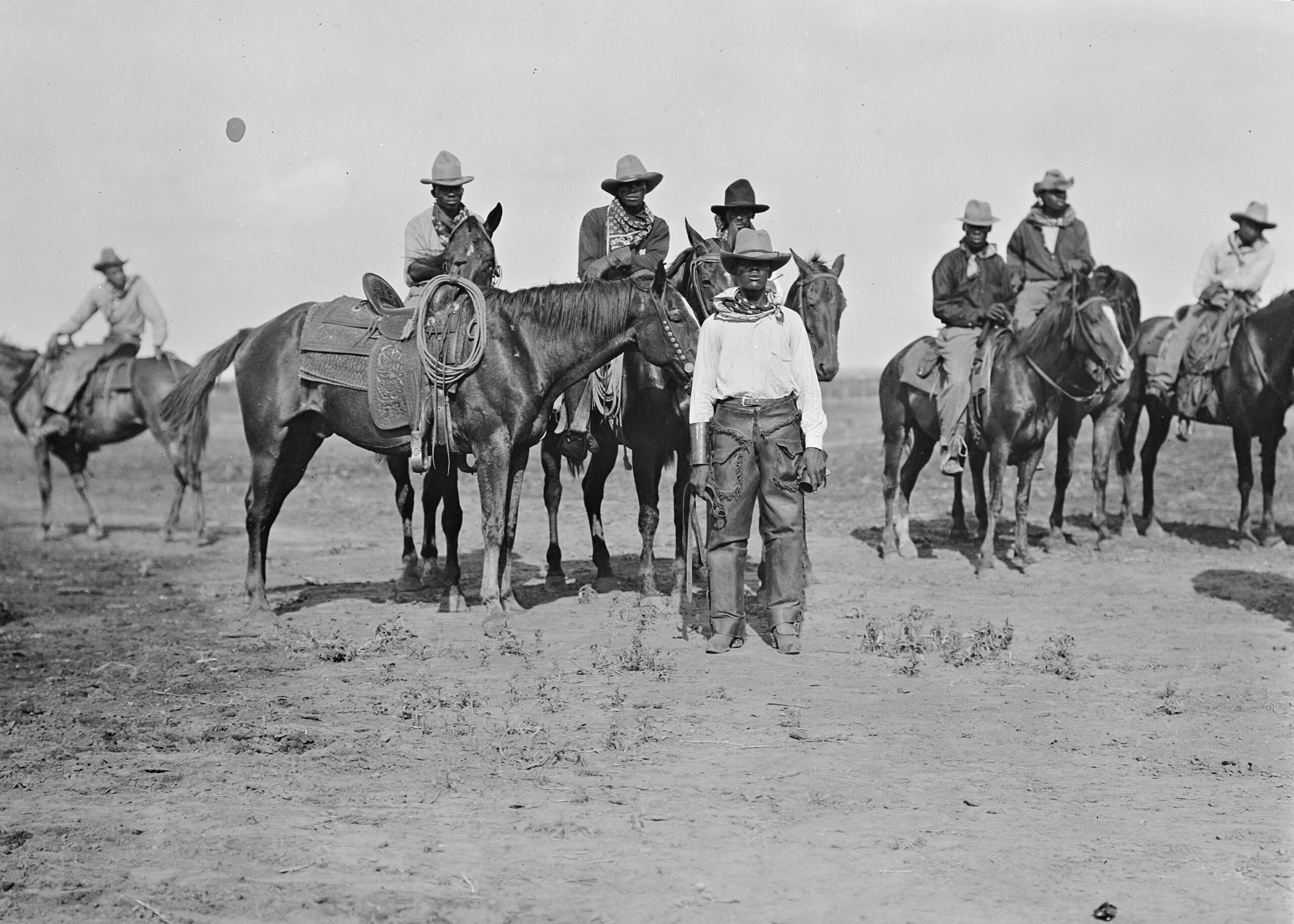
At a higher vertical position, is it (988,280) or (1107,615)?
(988,280)

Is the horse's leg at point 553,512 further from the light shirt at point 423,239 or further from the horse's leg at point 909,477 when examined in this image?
the horse's leg at point 909,477

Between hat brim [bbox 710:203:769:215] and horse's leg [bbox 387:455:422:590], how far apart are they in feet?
11.7

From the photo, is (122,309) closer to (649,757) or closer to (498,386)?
(498,386)

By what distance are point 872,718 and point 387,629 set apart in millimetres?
3998

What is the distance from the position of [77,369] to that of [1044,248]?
1201 cm

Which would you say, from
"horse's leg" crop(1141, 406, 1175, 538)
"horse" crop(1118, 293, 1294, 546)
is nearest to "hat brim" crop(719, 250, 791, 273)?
"horse" crop(1118, 293, 1294, 546)

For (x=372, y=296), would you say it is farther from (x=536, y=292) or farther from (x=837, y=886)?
(x=837, y=886)

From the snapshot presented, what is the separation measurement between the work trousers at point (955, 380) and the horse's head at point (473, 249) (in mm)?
5017

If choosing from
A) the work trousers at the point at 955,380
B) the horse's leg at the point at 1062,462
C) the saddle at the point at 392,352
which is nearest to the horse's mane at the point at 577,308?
the saddle at the point at 392,352

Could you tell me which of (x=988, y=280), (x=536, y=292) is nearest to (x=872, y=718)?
(x=536, y=292)

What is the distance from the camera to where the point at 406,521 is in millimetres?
11734

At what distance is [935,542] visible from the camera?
14.3 m

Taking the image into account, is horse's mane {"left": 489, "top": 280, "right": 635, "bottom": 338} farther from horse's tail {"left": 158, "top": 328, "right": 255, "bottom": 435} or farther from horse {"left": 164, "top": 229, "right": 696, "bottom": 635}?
horse's tail {"left": 158, "top": 328, "right": 255, "bottom": 435}

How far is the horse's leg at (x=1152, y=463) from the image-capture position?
14.8 meters
